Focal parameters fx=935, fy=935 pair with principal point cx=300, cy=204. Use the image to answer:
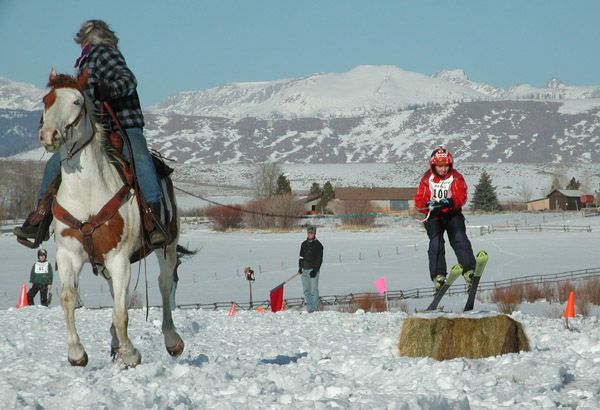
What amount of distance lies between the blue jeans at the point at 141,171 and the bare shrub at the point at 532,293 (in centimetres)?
3025

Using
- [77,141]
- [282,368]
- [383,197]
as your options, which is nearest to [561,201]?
[383,197]

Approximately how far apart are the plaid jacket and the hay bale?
14.4 feet

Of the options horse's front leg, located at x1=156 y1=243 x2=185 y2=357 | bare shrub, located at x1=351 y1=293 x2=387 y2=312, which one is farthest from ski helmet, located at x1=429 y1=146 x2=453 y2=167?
bare shrub, located at x1=351 y1=293 x2=387 y2=312

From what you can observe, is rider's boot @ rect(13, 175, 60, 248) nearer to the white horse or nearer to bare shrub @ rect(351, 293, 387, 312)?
the white horse

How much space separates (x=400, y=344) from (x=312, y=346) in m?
1.68

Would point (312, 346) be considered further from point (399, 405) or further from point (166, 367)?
point (399, 405)

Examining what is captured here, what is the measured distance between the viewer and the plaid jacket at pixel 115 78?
9141mm

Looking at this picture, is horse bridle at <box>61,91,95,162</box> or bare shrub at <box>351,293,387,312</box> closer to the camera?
horse bridle at <box>61,91,95,162</box>

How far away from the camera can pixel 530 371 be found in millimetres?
8711

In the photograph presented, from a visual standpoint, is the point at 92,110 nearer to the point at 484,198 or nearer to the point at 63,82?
the point at 63,82

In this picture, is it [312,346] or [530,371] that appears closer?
[530,371]

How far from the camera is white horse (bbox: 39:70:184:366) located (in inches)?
325

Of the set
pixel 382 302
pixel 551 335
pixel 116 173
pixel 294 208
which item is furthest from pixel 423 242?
pixel 116 173

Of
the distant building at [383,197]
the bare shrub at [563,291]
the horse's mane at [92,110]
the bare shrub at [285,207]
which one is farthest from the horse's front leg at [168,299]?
the distant building at [383,197]
